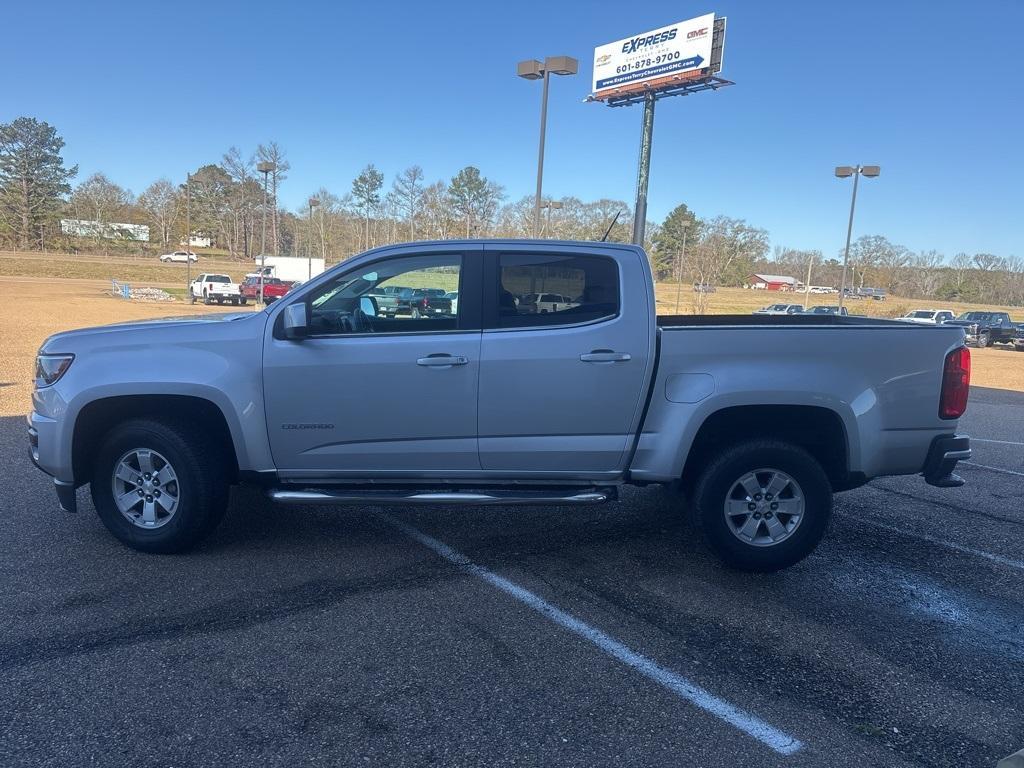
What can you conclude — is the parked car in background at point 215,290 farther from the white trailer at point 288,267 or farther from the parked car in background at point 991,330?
the parked car in background at point 991,330

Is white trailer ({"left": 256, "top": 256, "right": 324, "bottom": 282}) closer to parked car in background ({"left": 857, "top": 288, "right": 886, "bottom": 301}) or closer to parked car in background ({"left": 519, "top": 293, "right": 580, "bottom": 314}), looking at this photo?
parked car in background ({"left": 519, "top": 293, "right": 580, "bottom": 314})

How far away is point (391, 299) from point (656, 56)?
145ft

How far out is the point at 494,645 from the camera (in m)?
3.58

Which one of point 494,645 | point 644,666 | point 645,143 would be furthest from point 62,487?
point 645,143

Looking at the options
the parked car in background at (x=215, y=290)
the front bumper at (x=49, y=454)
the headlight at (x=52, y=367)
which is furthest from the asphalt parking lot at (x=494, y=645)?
the parked car in background at (x=215, y=290)

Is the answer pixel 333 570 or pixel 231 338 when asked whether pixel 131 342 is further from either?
pixel 333 570

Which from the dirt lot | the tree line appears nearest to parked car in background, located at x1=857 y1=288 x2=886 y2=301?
the tree line

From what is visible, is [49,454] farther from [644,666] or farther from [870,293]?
[870,293]

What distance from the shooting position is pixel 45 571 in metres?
4.24

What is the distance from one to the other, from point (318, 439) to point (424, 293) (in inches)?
43.5

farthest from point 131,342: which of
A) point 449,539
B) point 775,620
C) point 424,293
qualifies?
point 775,620

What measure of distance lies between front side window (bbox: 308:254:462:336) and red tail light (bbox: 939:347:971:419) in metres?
2.98

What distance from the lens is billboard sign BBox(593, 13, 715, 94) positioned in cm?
4097

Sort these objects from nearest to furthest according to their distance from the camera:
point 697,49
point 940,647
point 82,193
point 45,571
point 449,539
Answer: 1. point 940,647
2. point 45,571
3. point 449,539
4. point 697,49
5. point 82,193
